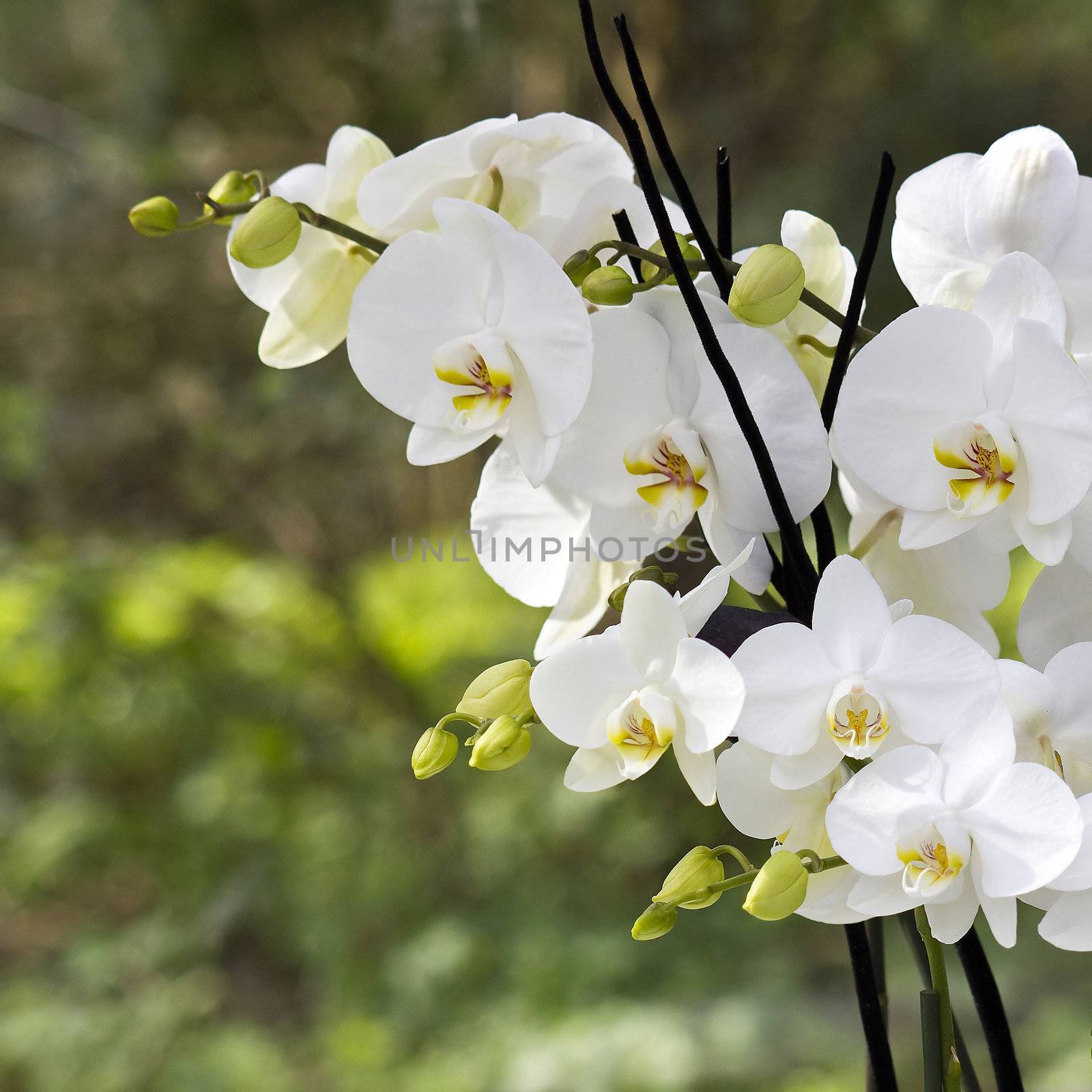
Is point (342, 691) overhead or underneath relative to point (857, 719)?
overhead

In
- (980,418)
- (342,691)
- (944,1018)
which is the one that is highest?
(342,691)

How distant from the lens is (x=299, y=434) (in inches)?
85.1

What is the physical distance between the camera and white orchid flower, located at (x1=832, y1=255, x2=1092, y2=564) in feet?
0.62

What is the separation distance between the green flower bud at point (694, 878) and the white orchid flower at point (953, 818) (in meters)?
0.03

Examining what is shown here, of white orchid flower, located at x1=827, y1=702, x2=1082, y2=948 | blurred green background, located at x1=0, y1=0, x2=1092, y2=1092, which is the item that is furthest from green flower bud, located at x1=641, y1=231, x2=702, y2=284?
blurred green background, located at x1=0, y1=0, x2=1092, y2=1092

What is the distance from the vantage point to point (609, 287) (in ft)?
0.66

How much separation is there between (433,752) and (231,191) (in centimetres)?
13

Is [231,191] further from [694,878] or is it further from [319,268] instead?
[694,878]

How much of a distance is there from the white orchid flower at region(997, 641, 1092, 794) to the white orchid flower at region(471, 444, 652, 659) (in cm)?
8

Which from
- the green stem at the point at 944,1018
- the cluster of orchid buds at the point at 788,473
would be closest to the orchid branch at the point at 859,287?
the cluster of orchid buds at the point at 788,473

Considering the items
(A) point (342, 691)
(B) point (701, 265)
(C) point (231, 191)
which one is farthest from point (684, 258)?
(A) point (342, 691)

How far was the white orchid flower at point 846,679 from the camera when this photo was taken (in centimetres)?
19

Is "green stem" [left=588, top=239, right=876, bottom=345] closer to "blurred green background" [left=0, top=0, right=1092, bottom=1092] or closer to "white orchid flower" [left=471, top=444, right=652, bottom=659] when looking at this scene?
"white orchid flower" [left=471, top=444, right=652, bottom=659]

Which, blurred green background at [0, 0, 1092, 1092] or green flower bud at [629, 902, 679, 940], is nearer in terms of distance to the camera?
green flower bud at [629, 902, 679, 940]
